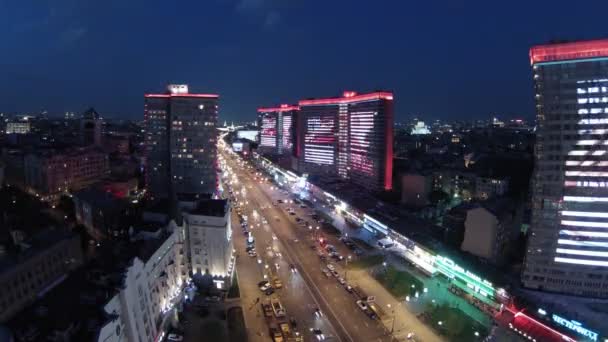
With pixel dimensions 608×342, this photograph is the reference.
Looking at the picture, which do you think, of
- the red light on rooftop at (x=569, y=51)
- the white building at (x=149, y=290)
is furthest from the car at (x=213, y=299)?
the red light on rooftop at (x=569, y=51)

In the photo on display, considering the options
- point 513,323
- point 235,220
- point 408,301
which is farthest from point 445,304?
point 235,220

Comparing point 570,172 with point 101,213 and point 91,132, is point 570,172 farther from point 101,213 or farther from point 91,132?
point 91,132

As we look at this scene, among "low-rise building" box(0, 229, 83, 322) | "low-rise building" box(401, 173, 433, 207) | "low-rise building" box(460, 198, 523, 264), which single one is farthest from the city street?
"low-rise building" box(401, 173, 433, 207)

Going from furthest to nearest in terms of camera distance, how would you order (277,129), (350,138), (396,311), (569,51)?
1. (277,129)
2. (350,138)
3. (396,311)
4. (569,51)

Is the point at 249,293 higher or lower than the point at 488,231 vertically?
lower

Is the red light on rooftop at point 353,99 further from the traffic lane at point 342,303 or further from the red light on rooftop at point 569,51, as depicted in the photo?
the red light on rooftop at point 569,51

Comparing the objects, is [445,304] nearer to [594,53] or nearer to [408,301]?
[408,301]

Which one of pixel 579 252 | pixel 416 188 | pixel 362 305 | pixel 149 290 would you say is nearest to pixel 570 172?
pixel 579 252
